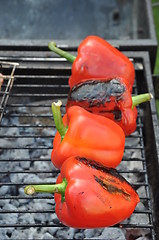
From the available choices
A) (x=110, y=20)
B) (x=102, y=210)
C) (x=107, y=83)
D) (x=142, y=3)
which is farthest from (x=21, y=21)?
(x=102, y=210)

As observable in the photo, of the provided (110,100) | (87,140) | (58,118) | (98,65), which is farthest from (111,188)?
(98,65)

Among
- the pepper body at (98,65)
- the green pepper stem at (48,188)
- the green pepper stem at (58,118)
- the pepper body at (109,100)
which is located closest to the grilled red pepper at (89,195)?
the green pepper stem at (48,188)

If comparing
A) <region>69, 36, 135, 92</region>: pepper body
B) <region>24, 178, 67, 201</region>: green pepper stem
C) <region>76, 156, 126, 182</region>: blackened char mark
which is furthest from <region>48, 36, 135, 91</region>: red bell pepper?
<region>24, 178, 67, 201</region>: green pepper stem

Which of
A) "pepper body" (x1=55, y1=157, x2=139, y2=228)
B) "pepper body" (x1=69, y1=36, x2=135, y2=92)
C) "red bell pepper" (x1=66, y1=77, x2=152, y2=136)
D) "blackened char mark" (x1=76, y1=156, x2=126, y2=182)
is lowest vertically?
"pepper body" (x1=55, y1=157, x2=139, y2=228)

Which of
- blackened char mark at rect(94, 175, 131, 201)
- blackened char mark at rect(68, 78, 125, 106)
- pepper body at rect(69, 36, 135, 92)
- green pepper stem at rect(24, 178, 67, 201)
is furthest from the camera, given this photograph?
pepper body at rect(69, 36, 135, 92)

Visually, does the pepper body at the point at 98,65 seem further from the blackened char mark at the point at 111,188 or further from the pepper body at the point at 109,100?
the blackened char mark at the point at 111,188

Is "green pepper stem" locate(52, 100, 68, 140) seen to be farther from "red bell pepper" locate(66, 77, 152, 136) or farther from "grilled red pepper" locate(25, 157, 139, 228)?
"red bell pepper" locate(66, 77, 152, 136)

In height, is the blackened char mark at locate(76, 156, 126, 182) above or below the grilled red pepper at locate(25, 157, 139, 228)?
above
